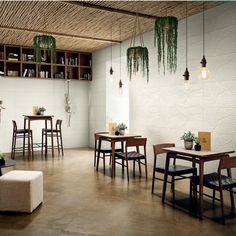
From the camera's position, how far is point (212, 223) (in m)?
3.27

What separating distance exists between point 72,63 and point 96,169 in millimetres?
4150

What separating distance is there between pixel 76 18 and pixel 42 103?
3708 mm

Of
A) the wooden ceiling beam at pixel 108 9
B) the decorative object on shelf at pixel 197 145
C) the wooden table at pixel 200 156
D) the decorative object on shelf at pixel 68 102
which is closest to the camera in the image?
→ the wooden table at pixel 200 156

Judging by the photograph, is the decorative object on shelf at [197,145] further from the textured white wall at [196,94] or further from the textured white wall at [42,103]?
the textured white wall at [42,103]

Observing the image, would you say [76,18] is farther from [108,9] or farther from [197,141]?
[197,141]

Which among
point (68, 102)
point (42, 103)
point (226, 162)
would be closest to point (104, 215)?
point (226, 162)

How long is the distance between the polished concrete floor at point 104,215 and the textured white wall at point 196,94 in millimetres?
1375

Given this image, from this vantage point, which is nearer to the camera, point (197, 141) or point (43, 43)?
point (197, 141)

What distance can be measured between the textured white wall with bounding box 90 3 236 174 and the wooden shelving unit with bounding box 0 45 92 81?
272 cm

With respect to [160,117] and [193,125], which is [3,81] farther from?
[193,125]

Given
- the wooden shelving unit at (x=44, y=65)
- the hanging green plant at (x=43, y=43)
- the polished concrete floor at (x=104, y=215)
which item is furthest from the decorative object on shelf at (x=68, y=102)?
the hanging green plant at (x=43, y=43)

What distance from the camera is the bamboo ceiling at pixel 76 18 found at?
478cm

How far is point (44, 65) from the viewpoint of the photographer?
8742mm

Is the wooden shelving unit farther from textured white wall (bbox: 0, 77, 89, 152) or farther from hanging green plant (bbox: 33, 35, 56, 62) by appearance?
hanging green plant (bbox: 33, 35, 56, 62)
